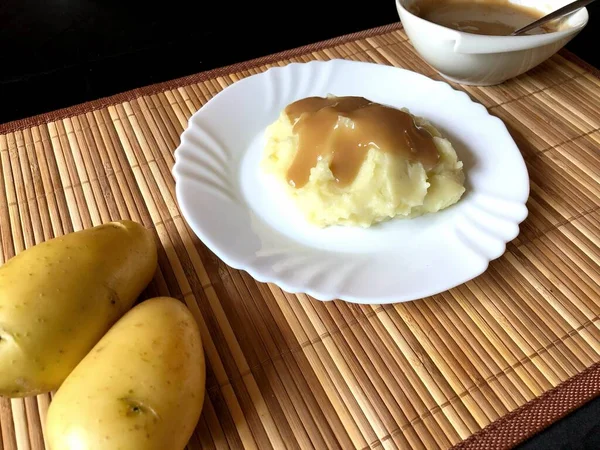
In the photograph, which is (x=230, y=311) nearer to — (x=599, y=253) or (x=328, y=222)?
(x=328, y=222)

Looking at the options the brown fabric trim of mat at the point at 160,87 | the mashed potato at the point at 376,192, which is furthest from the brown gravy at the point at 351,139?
the brown fabric trim of mat at the point at 160,87

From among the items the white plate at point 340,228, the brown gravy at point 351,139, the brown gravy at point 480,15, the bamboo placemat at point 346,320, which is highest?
the brown gravy at point 480,15

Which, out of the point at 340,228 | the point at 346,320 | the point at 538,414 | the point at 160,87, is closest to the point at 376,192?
the point at 340,228

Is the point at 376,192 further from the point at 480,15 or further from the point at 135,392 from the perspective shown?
the point at 480,15

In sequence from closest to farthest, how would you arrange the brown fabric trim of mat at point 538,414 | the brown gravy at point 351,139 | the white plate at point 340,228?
the brown fabric trim of mat at point 538,414, the white plate at point 340,228, the brown gravy at point 351,139

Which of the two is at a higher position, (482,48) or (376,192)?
(482,48)

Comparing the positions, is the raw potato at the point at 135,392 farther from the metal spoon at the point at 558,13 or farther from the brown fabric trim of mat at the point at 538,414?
the metal spoon at the point at 558,13
